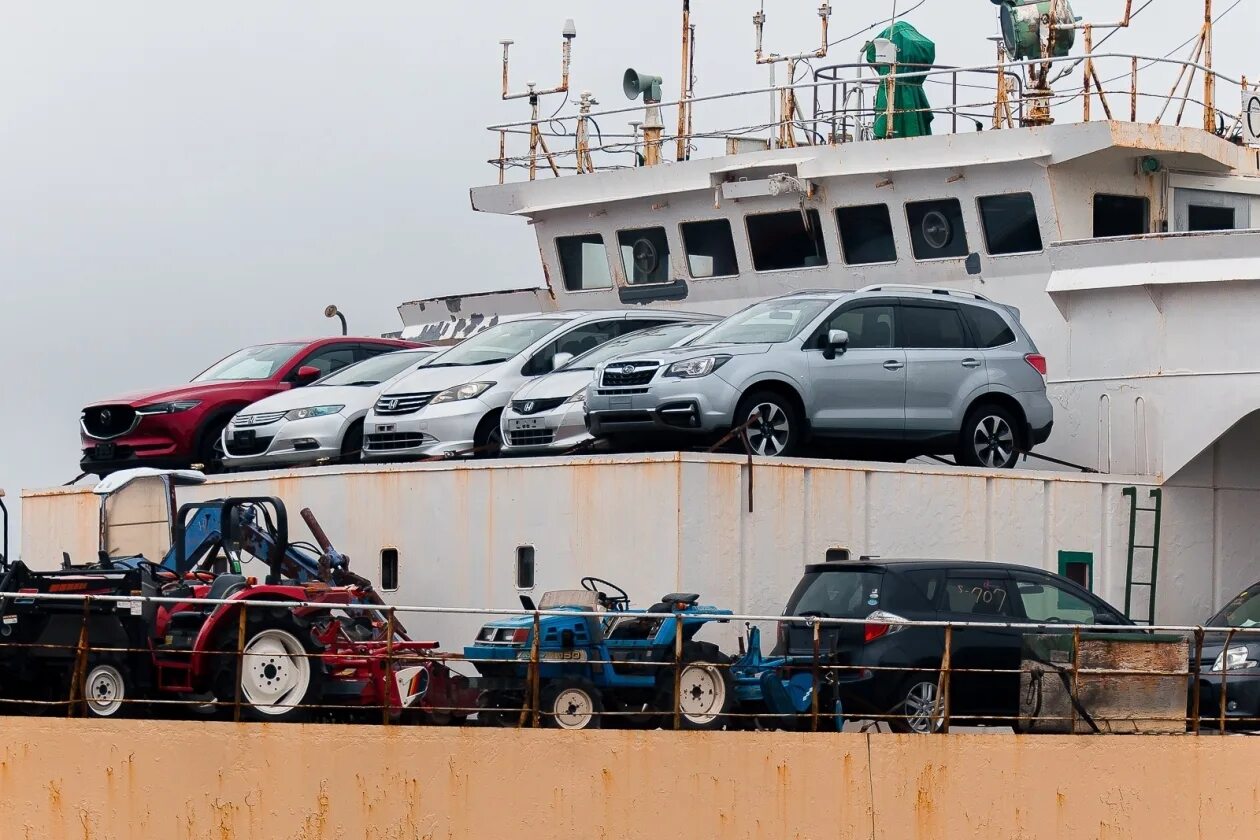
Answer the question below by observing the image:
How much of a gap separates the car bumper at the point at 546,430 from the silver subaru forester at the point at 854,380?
531mm

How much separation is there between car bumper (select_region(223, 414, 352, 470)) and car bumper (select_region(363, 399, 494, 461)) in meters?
1.05

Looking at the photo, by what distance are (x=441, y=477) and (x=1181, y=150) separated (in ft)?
29.9

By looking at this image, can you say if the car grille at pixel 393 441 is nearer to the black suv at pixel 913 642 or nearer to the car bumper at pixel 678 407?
the car bumper at pixel 678 407

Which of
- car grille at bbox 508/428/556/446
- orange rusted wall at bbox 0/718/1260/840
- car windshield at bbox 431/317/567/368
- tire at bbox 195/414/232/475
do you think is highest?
car windshield at bbox 431/317/567/368

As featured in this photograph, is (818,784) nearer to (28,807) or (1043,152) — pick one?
(28,807)

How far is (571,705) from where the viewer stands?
1321cm

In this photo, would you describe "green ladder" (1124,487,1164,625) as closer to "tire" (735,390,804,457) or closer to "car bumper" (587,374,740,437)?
"tire" (735,390,804,457)

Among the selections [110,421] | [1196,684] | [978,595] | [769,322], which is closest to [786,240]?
[769,322]

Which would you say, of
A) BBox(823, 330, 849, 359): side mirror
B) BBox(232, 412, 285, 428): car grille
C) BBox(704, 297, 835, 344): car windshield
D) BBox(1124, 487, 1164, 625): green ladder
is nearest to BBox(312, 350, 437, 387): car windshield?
BBox(232, 412, 285, 428): car grille

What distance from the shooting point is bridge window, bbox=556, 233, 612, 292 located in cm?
2502

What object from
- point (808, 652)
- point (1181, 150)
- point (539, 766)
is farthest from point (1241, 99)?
point (539, 766)

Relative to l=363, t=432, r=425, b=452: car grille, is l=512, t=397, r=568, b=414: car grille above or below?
above

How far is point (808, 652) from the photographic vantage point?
13.5 meters

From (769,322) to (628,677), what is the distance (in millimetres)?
6047
